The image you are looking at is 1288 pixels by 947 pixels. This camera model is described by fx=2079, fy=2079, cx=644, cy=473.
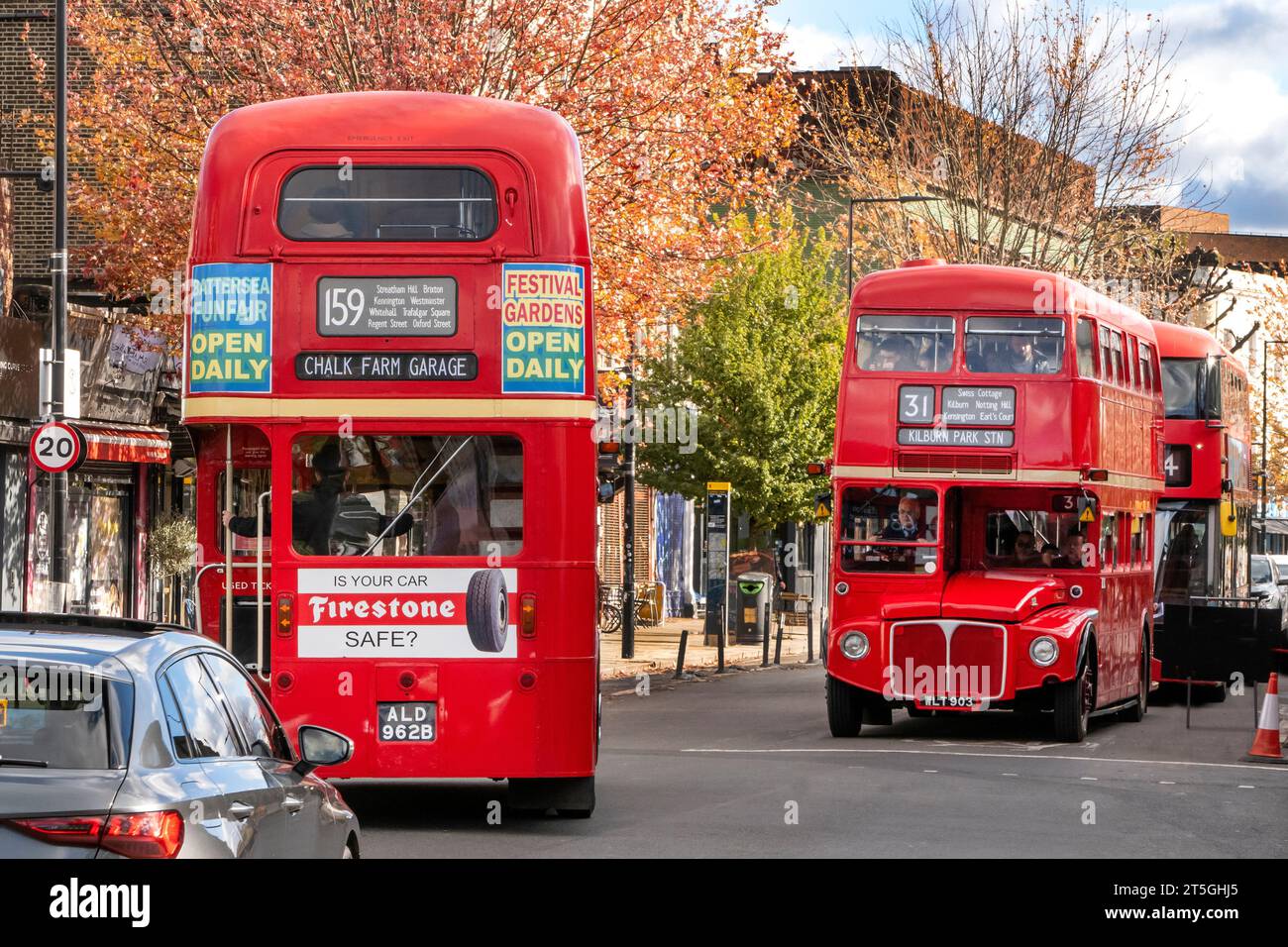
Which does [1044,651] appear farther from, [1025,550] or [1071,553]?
[1025,550]

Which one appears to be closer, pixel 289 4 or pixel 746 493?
pixel 289 4

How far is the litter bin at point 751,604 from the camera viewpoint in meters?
39.3

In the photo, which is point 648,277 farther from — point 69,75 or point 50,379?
point 69,75

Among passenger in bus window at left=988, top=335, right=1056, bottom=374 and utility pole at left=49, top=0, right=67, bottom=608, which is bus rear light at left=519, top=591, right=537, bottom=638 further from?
utility pole at left=49, top=0, right=67, bottom=608

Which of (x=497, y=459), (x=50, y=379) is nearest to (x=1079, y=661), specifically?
→ (x=497, y=459)

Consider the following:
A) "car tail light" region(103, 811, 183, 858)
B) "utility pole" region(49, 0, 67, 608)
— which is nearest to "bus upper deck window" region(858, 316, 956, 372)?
"utility pole" region(49, 0, 67, 608)

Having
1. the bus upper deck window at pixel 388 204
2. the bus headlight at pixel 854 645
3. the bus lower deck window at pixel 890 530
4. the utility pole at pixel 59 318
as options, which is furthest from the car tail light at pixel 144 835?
the utility pole at pixel 59 318

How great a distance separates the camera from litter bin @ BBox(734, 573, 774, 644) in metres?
39.3

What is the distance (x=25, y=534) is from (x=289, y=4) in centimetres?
803

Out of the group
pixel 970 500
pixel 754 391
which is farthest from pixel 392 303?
pixel 754 391

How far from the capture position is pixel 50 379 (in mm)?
23188

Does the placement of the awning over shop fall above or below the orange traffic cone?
above

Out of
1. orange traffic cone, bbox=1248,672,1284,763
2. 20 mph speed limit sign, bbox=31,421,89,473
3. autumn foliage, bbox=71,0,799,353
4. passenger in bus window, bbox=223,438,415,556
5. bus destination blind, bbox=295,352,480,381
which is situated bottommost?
orange traffic cone, bbox=1248,672,1284,763

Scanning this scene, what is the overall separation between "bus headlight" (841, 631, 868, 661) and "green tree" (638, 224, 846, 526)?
76.8 feet
